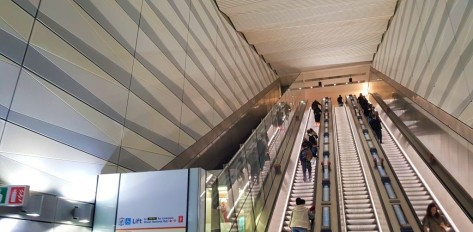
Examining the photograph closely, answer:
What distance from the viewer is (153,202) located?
506 cm

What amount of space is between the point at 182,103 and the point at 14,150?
205 inches

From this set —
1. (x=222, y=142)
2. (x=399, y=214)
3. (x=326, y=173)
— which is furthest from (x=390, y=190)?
(x=222, y=142)

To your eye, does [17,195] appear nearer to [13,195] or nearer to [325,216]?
[13,195]

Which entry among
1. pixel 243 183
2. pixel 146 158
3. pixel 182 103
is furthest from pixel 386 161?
pixel 146 158

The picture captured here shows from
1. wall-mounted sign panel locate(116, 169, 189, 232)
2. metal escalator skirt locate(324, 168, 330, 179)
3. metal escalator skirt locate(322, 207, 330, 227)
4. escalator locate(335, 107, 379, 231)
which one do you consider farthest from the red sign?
metal escalator skirt locate(324, 168, 330, 179)

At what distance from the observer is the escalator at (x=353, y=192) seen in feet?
24.3

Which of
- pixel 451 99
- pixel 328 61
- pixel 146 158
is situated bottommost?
pixel 146 158

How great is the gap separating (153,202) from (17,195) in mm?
1656

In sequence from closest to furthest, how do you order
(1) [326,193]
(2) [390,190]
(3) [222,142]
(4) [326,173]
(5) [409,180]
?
(2) [390,190] < (1) [326,193] < (5) [409,180] < (4) [326,173] < (3) [222,142]

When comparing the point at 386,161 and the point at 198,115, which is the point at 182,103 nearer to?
the point at 198,115

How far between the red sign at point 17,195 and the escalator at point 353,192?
18.2ft

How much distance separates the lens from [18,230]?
405 cm

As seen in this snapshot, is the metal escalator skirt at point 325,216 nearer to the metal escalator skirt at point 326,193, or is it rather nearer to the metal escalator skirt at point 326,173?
the metal escalator skirt at point 326,193

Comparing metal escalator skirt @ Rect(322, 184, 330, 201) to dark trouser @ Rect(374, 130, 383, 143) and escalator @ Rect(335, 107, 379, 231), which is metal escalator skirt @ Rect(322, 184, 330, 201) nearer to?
escalator @ Rect(335, 107, 379, 231)
